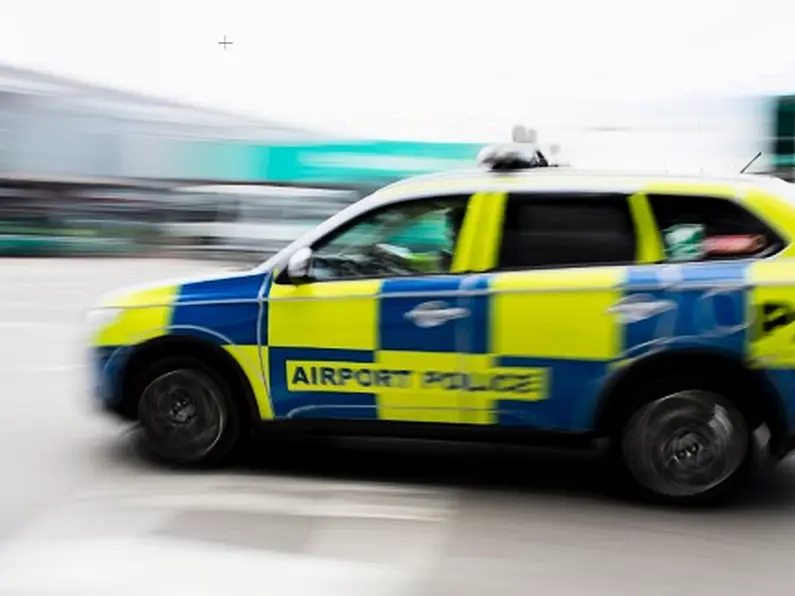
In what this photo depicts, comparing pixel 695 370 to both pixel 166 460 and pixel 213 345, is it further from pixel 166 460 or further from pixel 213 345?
pixel 166 460

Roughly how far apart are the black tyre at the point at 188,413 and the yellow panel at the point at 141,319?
183mm

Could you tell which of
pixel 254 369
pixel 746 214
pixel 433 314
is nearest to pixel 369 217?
pixel 433 314

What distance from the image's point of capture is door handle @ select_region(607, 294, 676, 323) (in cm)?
509

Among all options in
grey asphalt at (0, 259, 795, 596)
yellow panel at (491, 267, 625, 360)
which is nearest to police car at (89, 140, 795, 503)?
yellow panel at (491, 267, 625, 360)

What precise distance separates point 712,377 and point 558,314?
75 cm

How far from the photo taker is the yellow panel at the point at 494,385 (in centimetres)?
524

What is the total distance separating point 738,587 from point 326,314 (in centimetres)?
226

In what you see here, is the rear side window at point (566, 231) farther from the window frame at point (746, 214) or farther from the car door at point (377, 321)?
the car door at point (377, 321)

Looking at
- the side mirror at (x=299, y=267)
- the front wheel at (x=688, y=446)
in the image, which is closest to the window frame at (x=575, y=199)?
the front wheel at (x=688, y=446)

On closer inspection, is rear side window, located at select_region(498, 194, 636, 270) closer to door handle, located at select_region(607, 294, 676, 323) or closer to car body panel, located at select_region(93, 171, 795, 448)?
car body panel, located at select_region(93, 171, 795, 448)

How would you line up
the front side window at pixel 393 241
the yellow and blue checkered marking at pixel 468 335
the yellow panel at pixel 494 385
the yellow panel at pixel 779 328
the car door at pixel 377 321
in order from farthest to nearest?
the front side window at pixel 393 241 < the car door at pixel 377 321 < the yellow panel at pixel 494 385 < the yellow and blue checkered marking at pixel 468 335 < the yellow panel at pixel 779 328

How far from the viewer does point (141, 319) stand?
5.81 m

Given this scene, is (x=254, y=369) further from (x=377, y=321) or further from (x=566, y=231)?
(x=566, y=231)

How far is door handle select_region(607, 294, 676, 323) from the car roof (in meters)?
0.57
